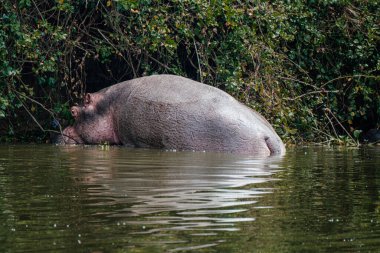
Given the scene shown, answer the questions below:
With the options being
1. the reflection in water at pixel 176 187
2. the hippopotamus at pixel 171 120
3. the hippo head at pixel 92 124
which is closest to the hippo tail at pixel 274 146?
the hippopotamus at pixel 171 120

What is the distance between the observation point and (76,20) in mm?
14180

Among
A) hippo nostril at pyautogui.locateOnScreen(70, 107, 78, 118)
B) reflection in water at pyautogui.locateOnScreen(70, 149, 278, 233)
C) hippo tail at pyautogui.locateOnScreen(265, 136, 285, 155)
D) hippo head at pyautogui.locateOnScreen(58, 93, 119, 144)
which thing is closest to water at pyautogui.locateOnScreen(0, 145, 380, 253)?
reflection in water at pyautogui.locateOnScreen(70, 149, 278, 233)

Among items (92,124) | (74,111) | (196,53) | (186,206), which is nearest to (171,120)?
(92,124)

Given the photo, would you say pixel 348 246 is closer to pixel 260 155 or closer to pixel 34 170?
pixel 34 170

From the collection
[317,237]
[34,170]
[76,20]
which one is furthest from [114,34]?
[317,237]

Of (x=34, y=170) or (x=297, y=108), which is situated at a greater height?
(x=297, y=108)

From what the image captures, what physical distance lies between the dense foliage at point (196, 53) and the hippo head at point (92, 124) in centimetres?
31

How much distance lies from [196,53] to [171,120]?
2.10 m

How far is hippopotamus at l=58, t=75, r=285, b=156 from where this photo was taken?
11711 mm

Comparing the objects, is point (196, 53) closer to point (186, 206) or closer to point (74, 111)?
point (74, 111)

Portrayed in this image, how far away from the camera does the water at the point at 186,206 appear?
411 cm

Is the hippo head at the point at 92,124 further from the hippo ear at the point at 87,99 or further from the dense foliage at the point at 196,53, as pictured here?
the dense foliage at the point at 196,53

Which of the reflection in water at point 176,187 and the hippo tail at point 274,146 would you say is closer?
the reflection in water at point 176,187

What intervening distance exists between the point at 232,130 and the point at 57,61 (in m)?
3.49
